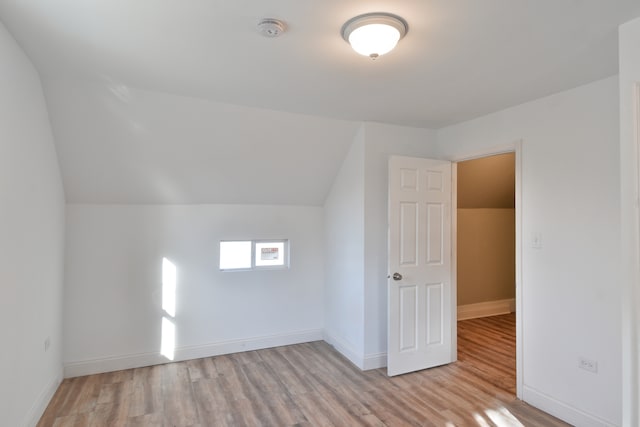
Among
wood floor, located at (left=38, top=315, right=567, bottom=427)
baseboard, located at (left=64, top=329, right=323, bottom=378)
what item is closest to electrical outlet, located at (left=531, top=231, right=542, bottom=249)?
wood floor, located at (left=38, top=315, right=567, bottom=427)

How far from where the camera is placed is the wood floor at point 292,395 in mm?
2660

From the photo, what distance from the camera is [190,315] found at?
3.82 meters

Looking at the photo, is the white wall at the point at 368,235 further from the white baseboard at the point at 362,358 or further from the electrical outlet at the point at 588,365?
the electrical outlet at the point at 588,365

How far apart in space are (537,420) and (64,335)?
413 cm

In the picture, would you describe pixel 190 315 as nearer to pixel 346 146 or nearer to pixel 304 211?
pixel 304 211

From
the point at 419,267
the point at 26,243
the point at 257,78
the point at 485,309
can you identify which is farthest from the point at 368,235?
the point at 485,309

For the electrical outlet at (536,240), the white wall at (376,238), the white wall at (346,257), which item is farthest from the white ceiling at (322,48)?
the electrical outlet at (536,240)

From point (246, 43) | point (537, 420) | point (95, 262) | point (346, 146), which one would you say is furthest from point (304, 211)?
point (537, 420)

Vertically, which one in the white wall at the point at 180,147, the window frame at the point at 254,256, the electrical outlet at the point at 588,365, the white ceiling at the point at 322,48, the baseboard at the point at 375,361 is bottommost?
the baseboard at the point at 375,361

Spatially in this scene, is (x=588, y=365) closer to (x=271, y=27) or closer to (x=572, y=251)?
(x=572, y=251)

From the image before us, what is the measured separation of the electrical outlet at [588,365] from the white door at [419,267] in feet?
4.21

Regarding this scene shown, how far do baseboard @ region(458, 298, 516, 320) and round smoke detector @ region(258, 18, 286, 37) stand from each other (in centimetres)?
482

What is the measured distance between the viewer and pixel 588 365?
8.38ft

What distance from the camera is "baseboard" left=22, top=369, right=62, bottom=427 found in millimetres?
2426
